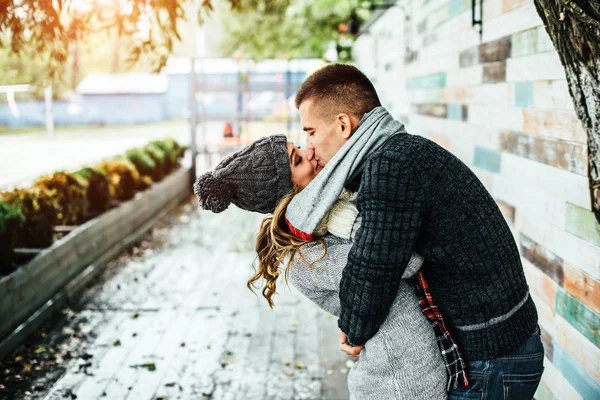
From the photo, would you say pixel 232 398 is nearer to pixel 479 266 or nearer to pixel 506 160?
pixel 506 160

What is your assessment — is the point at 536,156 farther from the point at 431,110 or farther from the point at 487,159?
the point at 431,110

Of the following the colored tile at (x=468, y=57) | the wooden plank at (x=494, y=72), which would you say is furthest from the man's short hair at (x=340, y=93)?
the colored tile at (x=468, y=57)

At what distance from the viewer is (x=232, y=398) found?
466 centimetres

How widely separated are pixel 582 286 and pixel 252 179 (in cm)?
183

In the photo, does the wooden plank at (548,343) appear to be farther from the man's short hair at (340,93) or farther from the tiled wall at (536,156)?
the man's short hair at (340,93)

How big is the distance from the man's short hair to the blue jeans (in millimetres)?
879

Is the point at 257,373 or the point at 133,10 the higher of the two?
the point at 133,10

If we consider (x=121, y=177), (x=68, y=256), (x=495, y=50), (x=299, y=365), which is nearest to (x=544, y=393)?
(x=299, y=365)

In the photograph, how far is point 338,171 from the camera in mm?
2068

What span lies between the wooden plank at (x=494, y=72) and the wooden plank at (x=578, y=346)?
65.8 inches

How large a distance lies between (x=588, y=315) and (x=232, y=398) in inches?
98.3

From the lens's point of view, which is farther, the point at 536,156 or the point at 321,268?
the point at 536,156

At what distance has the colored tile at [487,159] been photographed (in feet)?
15.0

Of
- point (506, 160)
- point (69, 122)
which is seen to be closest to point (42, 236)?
point (506, 160)
